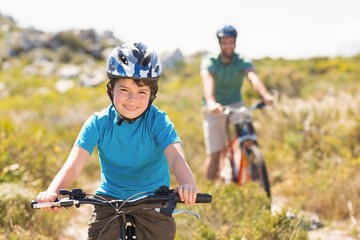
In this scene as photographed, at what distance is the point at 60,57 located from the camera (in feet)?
197

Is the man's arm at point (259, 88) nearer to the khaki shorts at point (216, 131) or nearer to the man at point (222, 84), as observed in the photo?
the man at point (222, 84)

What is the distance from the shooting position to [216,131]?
7.46 metres

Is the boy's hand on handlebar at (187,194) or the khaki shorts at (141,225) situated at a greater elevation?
the boy's hand on handlebar at (187,194)

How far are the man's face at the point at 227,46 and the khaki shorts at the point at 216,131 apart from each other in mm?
701

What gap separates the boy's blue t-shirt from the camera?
11.5ft

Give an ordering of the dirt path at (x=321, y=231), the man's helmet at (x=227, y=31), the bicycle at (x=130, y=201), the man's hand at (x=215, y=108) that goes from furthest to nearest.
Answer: the man's helmet at (x=227, y=31), the man's hand at (x=215, y=108), the dirt path at (x=321, y=231), the bicycle at (x=130, y=201)

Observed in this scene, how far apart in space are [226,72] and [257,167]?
130 cm

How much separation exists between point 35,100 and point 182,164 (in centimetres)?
2148

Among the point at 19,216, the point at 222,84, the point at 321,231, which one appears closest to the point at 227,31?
the point at 222,84

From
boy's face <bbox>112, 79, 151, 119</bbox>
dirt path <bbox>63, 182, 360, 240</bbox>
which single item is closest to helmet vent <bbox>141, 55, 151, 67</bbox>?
boy's face <bbox>112, 79, 151, 119</bbox>

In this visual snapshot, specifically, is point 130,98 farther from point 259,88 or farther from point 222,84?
point 222,84

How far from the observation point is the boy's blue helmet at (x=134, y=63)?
343cm

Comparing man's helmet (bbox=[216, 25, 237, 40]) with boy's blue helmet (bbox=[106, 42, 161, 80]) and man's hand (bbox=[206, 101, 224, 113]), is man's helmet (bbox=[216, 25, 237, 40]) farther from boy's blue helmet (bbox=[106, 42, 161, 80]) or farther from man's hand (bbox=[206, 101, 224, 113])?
boy's blue helmet (bbox=[106, 42, 161, 80])

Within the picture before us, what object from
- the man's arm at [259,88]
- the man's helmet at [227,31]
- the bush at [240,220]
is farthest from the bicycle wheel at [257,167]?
the man's helmet at [227,31]
